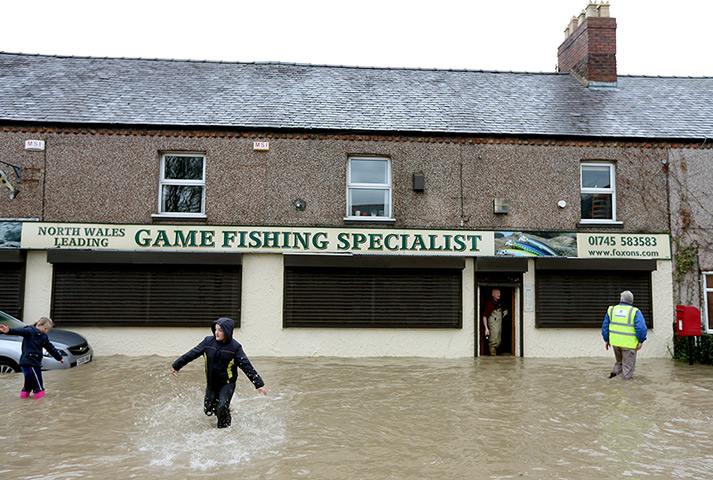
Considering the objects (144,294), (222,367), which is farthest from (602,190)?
(144,294)

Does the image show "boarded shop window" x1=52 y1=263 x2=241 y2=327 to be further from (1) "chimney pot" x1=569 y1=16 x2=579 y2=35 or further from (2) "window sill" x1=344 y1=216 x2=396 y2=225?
(1) "chimney pot" x1=569 y1=16 x2=579 y2=35

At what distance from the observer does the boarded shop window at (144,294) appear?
1169 centimetres

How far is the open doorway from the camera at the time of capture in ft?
40.3

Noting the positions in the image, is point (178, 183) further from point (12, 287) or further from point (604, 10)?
point (604, 10)

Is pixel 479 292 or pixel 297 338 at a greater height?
pixel 479 292

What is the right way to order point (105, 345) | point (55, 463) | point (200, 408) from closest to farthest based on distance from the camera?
point (55, 463) < point (200, 408) < point (105, 345)

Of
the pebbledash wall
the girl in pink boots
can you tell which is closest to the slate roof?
the pebbledash wall

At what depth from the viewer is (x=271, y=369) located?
34.3 feet

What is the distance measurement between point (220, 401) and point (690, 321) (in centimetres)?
1010

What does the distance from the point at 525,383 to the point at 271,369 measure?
15.6 ft

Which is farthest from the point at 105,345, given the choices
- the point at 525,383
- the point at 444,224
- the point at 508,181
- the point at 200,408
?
the point at 508,181

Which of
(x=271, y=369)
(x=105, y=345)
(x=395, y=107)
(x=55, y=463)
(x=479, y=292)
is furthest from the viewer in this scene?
(x=395, y=107)

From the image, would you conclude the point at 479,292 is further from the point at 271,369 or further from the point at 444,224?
the point at 271,369

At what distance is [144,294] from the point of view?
11797 millimetres
